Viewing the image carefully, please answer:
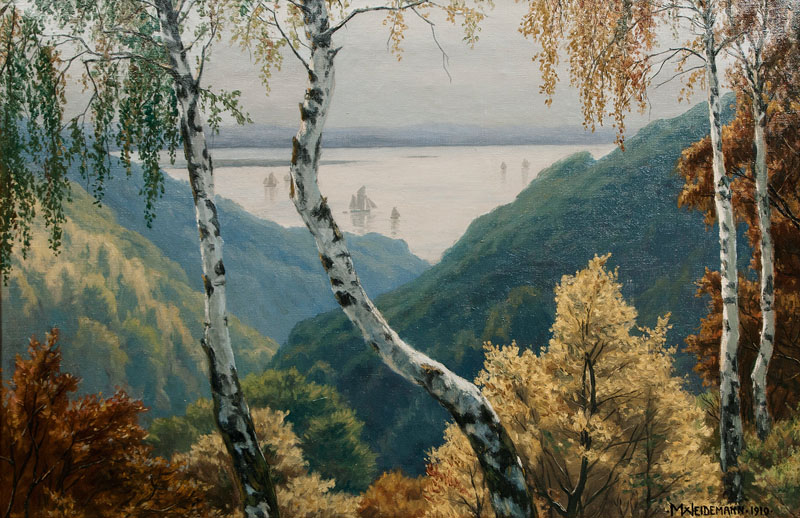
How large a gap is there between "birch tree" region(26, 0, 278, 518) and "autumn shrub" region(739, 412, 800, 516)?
3014 millimetres

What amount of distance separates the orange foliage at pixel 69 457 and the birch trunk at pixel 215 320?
1.68 ft

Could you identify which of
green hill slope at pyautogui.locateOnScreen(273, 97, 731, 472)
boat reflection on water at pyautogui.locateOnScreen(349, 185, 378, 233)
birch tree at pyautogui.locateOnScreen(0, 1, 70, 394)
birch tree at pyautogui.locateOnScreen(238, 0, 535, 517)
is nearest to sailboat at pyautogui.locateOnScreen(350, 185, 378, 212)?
boat reflection on water at pyautogui.locateOnScreen(349, 185, 378, 233)

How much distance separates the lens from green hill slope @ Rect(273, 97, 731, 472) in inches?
194

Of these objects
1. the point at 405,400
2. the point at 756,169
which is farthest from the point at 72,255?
the point at 756,169

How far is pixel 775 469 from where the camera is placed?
3801 mm

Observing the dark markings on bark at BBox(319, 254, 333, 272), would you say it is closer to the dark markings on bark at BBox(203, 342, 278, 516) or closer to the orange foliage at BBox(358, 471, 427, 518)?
the dark markings on bark at BBox(203, 342, 278, 516)

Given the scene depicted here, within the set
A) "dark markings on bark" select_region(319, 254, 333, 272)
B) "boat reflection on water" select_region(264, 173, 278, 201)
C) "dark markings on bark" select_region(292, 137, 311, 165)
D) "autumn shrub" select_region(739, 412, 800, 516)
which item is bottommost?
"autumn shrub" select_region(739, 412, 800, 516)

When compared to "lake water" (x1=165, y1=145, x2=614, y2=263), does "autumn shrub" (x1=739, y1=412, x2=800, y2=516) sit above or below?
below

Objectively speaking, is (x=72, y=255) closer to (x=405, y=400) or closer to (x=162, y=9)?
(x=162, y=9)

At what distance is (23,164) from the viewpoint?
3.87 meters

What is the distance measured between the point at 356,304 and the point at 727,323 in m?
2.69

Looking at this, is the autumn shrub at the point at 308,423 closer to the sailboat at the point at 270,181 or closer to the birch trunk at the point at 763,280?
the sailboat at the point at 270,181

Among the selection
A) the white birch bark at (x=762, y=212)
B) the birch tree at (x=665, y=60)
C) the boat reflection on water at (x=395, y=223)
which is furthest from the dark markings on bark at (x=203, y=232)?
the white birch bark at (x=762, y=212)

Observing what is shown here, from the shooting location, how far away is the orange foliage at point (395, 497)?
17.3ft
